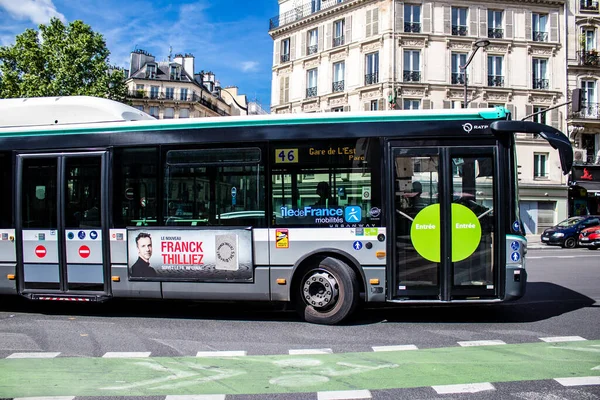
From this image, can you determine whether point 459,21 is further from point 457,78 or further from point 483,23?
point 457,78

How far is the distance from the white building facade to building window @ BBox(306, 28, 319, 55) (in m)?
2.40

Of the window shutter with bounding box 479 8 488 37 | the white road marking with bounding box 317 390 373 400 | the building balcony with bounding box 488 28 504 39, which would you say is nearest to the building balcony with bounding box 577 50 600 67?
the building balcony with bounding box 488 28 504 39

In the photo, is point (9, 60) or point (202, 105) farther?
point (202, 105)

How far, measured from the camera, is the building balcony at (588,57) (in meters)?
34.3

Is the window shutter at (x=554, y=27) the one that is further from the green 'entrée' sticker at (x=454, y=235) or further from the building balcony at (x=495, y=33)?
the green 'entrée' sticker at (x=454, y=235)

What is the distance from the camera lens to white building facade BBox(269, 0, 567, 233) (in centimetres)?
3266

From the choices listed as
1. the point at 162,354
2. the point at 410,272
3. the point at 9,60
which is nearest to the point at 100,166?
the point at 162,354

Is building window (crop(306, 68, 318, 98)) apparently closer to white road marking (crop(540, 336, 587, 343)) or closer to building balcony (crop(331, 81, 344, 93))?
building balcony (crop(331, 81, 344, 93))

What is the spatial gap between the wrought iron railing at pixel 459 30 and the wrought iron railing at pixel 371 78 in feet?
19.1

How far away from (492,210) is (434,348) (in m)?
2.08

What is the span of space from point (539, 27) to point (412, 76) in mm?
9630

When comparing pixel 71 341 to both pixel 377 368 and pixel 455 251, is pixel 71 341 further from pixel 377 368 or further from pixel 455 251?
pixel 455 251

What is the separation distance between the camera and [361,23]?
34.2 meters

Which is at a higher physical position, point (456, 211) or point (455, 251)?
point (456, 211)
